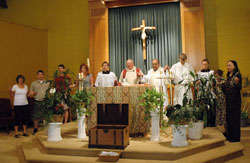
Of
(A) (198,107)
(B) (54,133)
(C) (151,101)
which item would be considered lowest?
(B) (54,133)

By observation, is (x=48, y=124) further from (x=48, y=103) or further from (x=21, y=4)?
(x=21, y=4)

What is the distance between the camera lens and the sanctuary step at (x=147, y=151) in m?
3.35

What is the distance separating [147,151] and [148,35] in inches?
172


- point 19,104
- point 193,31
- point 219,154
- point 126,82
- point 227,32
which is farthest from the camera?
point 227,32

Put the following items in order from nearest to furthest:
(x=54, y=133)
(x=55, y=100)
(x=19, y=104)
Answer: (x=54, y=133)
(x=55, y=100)
(x=19, y=104)

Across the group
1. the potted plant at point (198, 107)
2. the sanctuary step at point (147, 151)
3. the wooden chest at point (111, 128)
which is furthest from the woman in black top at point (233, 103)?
the wooden chest at point (111, 128)

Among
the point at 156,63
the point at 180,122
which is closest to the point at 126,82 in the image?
the point at 156,63

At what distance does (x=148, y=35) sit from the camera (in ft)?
23.3

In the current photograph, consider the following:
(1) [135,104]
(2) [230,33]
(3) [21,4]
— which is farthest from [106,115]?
(3) [21,4]

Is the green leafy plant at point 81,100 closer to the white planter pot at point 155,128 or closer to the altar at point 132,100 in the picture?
the altar at point 132,100

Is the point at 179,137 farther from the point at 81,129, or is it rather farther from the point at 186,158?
the point at 81,129

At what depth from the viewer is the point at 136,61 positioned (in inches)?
281

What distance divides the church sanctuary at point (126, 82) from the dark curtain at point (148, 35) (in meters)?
0.03

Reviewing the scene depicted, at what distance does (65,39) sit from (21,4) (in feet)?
7.13
